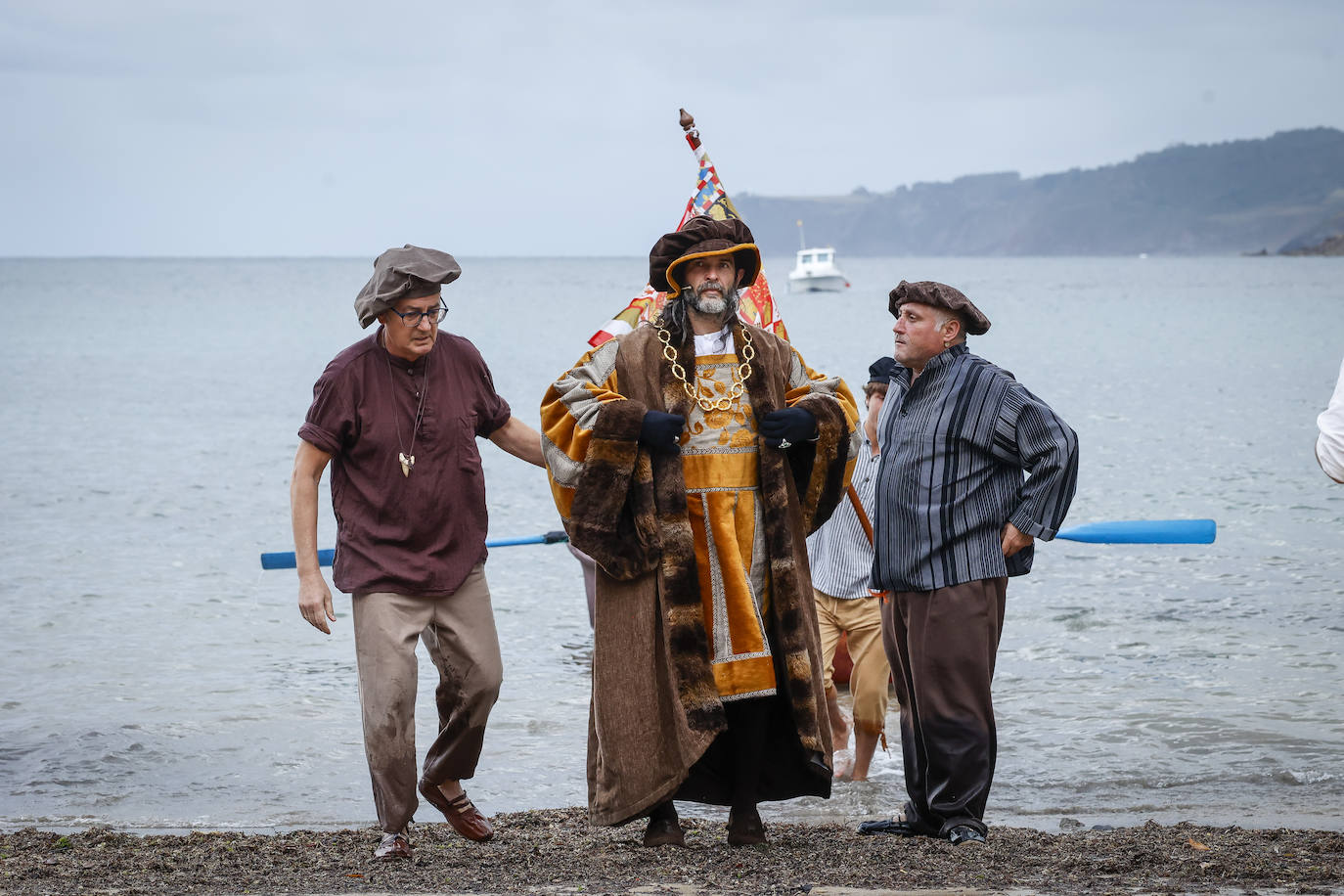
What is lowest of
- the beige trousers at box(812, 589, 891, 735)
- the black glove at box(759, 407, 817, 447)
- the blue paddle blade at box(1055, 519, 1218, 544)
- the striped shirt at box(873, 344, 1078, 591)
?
the beige trousers at box(812, 589, 891, 735)

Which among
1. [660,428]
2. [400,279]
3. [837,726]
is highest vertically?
[400,279]

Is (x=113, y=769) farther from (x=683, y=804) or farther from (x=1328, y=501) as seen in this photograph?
(x=1328, y=501)

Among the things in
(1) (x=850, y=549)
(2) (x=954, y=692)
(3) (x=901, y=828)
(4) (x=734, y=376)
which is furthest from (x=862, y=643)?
(4) (x=734, y=376)

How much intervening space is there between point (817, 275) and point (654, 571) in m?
98.0

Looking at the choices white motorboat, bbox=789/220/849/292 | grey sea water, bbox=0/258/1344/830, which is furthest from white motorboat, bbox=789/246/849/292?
grey sea water, bbox=0/258/1344/830

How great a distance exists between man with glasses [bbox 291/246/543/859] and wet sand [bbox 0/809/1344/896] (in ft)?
1.19

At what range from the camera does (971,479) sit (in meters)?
5.00

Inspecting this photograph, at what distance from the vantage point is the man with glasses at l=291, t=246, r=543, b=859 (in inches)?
192

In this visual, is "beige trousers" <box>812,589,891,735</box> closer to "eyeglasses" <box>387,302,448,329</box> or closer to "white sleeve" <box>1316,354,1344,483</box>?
"eyeglasses" <box>387,302,448,329</box>

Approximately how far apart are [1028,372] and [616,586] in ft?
117

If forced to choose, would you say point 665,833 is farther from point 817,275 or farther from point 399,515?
point 817,275

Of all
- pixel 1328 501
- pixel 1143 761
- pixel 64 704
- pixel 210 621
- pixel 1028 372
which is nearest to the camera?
pixel 1143 761

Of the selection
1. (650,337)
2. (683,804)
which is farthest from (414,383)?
(683,804)

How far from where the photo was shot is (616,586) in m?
4.81
